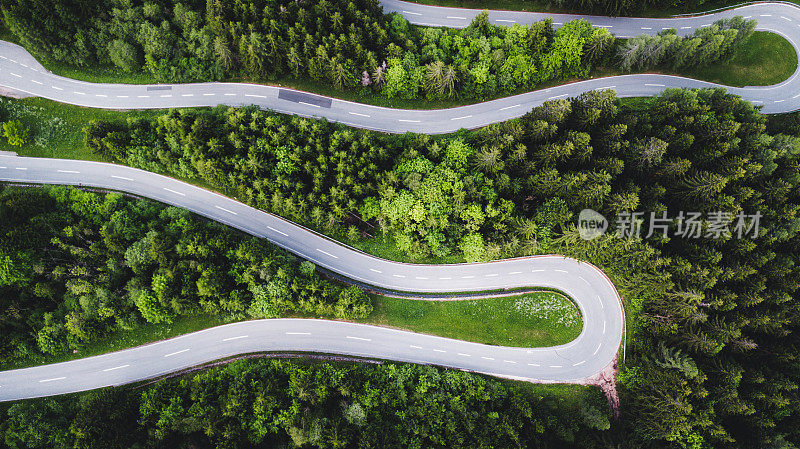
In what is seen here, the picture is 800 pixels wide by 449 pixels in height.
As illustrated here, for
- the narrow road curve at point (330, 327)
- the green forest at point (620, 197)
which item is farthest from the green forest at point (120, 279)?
the green forest at point (620, 197)

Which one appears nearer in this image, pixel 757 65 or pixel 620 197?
pixel 620 197

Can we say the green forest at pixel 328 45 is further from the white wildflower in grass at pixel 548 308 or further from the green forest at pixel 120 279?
the white wildflower in grass at pixel 548 308

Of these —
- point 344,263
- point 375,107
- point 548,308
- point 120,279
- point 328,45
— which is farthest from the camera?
point 375,107

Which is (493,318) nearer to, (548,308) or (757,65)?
(548,308)

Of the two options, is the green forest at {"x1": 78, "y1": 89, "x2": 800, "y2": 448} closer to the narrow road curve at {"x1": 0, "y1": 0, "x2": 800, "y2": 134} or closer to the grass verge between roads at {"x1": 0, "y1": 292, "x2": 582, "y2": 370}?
the narrow road curve at {"x1": 0, "y1": 0, "x2": 800, "y2": 134}

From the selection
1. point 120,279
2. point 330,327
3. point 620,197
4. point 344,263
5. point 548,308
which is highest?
point 620,197

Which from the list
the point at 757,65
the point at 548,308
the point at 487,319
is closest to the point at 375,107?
the point at 487,319
